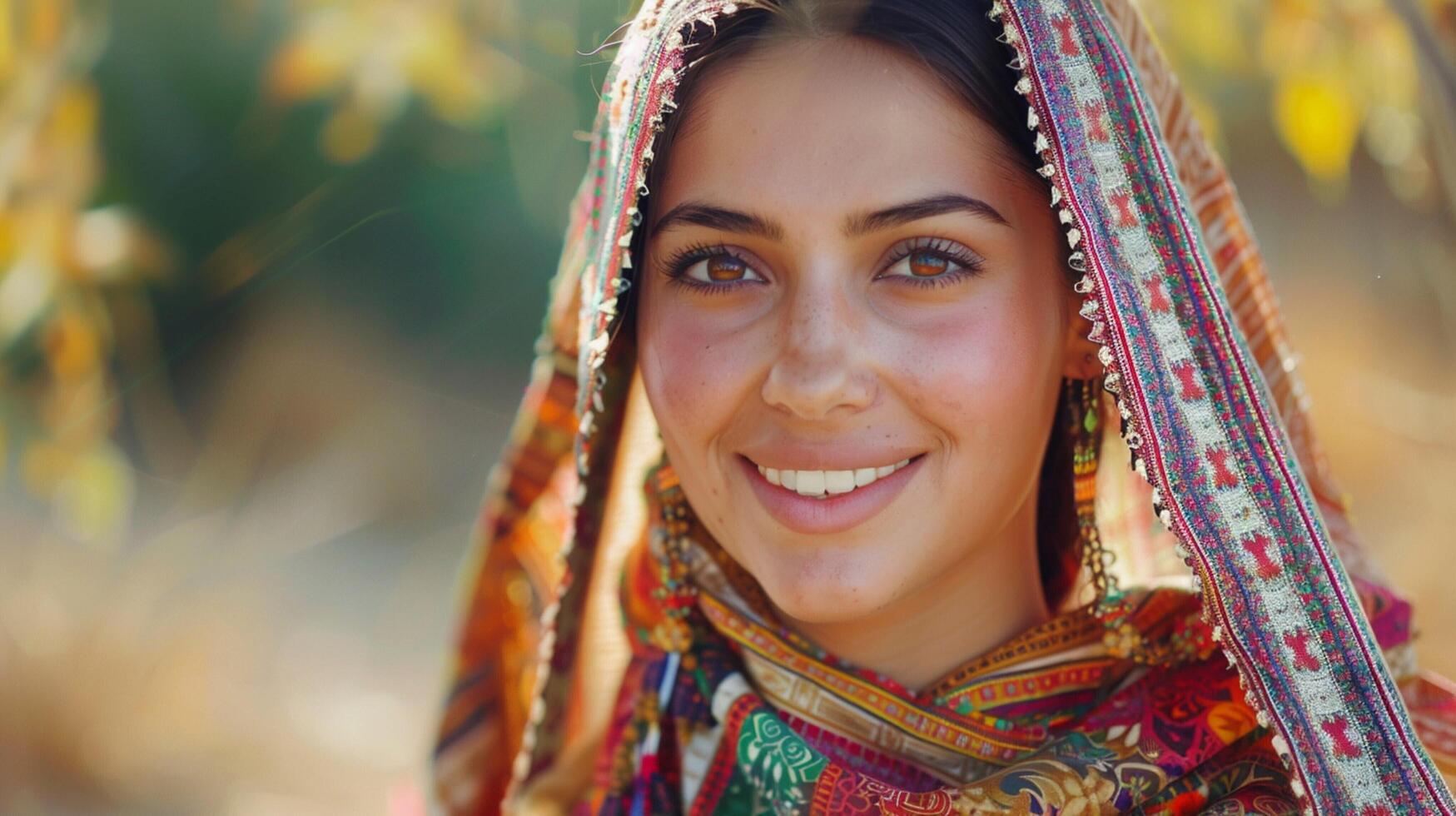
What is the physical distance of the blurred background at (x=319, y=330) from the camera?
302 cm

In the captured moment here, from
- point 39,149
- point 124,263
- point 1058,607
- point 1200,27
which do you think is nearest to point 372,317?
point 124,263

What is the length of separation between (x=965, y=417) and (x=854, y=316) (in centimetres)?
17

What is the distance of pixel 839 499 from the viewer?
5.16 feet

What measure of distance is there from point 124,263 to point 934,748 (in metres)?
→ 2.65

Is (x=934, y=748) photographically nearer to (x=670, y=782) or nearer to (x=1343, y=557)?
(x=670, y=782)

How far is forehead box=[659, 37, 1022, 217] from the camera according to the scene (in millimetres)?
1499

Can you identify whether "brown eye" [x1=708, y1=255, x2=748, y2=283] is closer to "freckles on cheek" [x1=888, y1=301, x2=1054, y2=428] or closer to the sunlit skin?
the sunlit skin

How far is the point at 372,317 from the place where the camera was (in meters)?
5.02

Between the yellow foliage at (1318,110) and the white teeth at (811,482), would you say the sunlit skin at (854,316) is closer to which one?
the white teeth at (811,482)

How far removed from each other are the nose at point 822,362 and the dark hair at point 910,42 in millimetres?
270

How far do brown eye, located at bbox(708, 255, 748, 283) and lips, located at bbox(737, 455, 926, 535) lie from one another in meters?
0.25

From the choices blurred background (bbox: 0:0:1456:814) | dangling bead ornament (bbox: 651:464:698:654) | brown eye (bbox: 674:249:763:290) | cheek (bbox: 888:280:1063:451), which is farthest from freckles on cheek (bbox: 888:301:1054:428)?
blurred background (bbox: 0:0:1456:814)

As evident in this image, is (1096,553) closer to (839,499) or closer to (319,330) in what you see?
(839,499)

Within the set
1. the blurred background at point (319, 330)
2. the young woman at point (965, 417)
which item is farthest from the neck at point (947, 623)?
the blurred background at point (319, 330)
